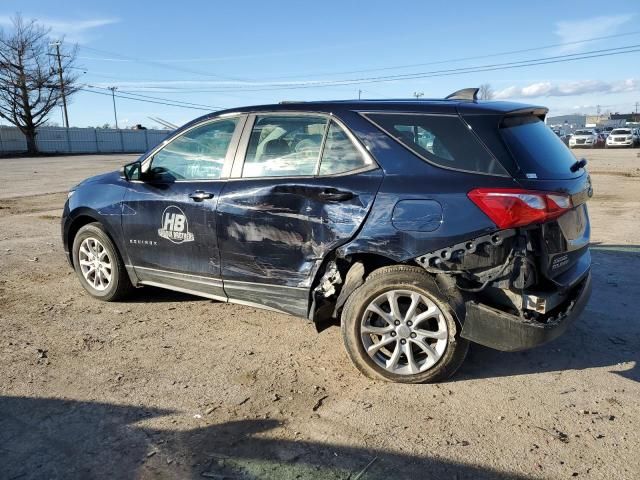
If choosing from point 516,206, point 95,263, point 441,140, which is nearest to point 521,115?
point 441,140

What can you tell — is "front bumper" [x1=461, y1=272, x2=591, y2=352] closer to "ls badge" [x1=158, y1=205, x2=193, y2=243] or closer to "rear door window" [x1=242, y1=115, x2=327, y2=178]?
"rear door window" [x1=242, y1=115, x2=327, y2=178]

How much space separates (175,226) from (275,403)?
190 cm

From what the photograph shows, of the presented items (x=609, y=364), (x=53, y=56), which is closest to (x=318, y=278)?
(x=609, y=364)

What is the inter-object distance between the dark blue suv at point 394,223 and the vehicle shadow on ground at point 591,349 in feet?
1.67

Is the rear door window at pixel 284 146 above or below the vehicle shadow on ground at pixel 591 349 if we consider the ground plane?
above

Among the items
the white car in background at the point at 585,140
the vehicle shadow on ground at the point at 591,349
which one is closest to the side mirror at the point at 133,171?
the vehicle shadow on ground at the point at 591,349

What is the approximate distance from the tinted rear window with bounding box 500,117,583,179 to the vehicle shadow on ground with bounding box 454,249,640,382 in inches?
54.5

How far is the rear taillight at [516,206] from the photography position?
3215mm

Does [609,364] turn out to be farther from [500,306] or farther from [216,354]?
[216,354]

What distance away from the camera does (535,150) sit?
3.55m

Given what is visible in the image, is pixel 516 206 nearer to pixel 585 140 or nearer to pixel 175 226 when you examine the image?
pixel 175 226

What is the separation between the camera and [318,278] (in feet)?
12.8

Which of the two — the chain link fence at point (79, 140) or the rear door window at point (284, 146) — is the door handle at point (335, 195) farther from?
the chain link fence at point (79, 140)

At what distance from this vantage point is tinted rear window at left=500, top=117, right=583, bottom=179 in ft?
11.1
